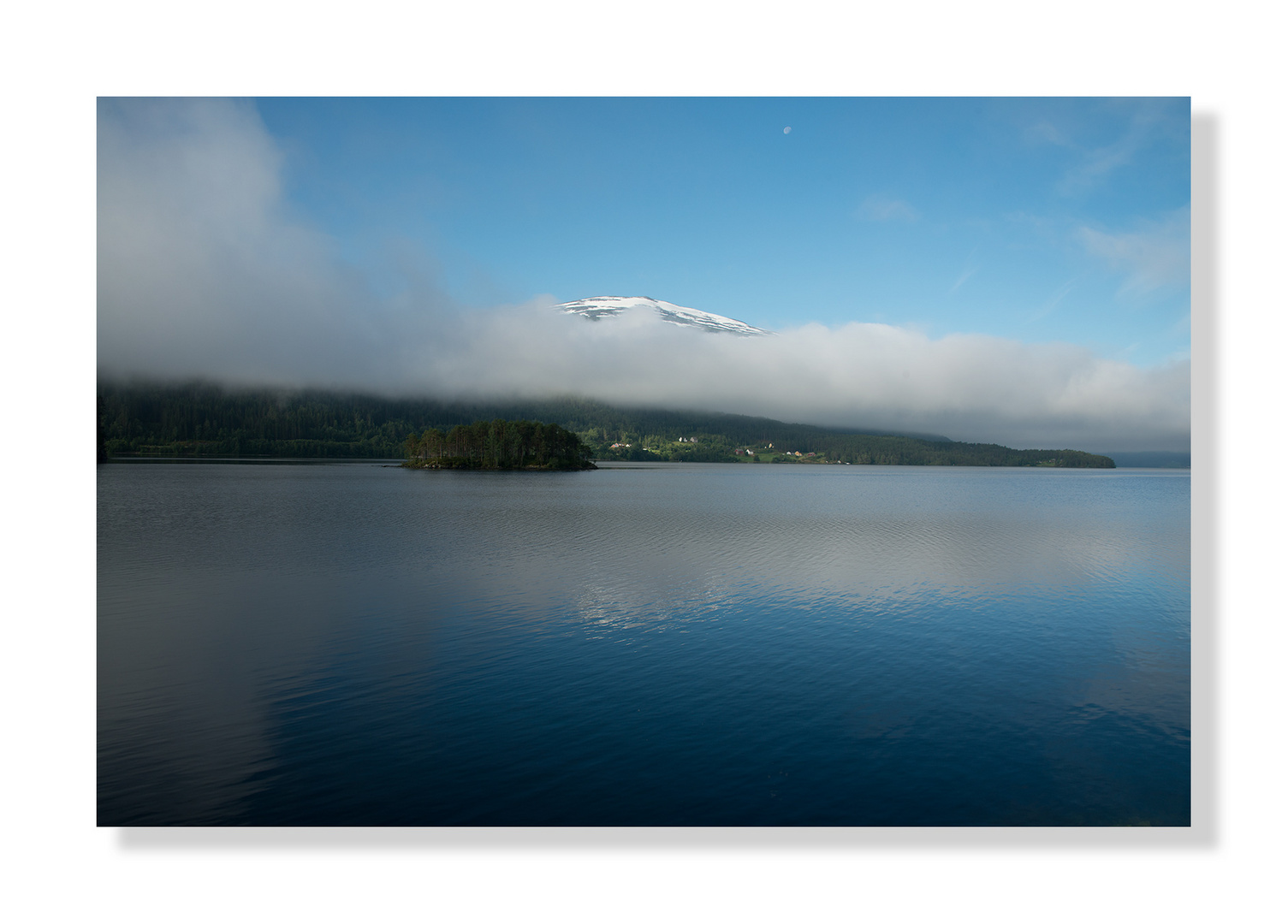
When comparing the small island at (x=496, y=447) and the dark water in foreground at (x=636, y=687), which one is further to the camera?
the small island at (x=496, y=447)

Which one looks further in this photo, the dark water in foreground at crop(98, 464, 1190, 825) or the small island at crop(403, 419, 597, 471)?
the small island at crop(403, 419, 597, 471)

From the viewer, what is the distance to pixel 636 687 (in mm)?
11375

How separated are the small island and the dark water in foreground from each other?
10261 centimetres

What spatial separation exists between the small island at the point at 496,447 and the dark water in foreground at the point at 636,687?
103m

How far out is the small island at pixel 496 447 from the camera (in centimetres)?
13038

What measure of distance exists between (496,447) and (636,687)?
123 metres

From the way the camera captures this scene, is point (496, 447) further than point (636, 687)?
Yes

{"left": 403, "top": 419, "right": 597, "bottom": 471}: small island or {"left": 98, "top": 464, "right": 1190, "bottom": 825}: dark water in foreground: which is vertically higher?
{"left": 403, "top": 419, "right": 597, "bottom": 471}: small island

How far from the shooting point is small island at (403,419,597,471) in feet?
428

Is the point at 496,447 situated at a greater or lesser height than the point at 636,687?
greater
